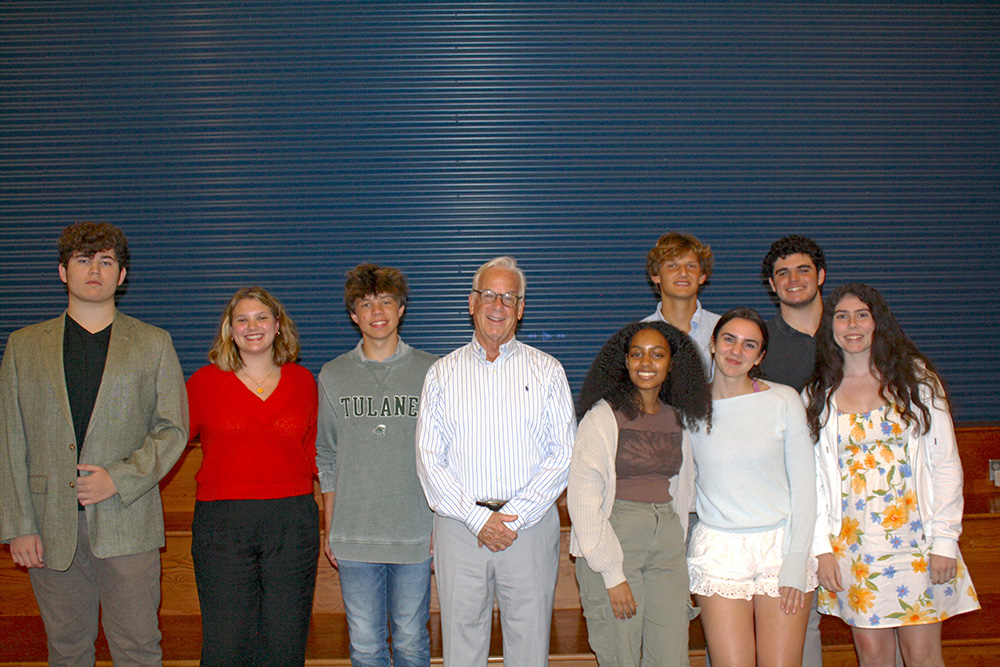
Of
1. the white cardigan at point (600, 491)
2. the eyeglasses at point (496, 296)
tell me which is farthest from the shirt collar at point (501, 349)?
the white cardigan at point (600, 491)

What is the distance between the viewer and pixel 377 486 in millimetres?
2303

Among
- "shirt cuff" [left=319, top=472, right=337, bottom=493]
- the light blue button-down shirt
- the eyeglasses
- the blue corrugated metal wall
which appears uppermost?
the blue corrugated metal wall

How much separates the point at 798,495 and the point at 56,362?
103 inches

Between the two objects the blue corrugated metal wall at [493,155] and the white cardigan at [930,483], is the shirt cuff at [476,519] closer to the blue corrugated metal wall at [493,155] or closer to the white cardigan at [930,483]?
the white cardigan at [930,483]

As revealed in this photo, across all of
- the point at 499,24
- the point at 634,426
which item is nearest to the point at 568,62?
the point at 499,24

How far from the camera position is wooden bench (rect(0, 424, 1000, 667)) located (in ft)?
9.56

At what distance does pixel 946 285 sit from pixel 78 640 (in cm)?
509

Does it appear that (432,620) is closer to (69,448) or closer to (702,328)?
(69,448)

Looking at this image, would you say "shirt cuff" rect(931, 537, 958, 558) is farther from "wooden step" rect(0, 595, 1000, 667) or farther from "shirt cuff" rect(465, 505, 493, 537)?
"shirt cuff" rect(465, 505, 493, 537)

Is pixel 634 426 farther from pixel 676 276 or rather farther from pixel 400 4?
pixel 400 4

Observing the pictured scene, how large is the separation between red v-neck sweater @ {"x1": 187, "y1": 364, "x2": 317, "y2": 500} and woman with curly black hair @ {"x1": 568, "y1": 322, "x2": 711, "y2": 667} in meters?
1.03

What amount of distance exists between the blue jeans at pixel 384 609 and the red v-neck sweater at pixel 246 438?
0.38 meters

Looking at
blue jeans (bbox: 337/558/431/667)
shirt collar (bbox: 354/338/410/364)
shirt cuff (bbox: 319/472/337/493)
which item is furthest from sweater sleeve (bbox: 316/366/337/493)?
blue jeans (bbox: 337/558/431/667)

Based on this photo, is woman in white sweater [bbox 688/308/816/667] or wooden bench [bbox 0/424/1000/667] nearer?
woman in white sweater [bbox 688/308/816/667]
